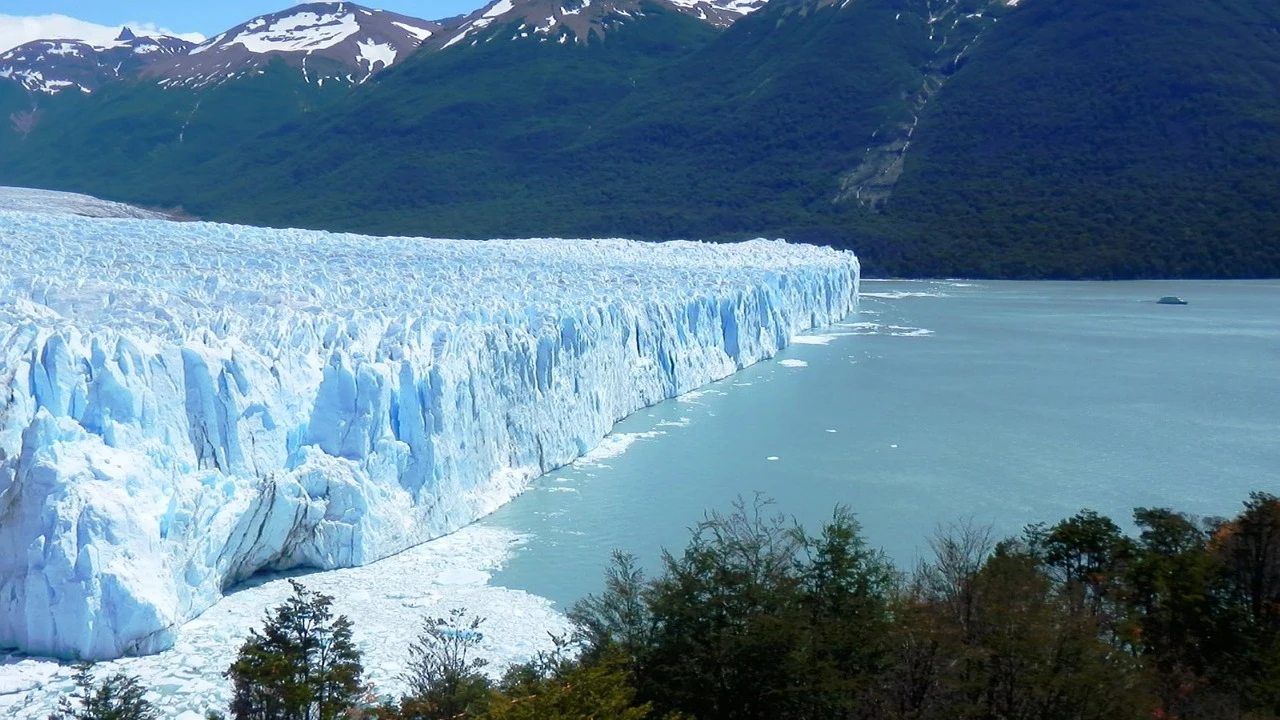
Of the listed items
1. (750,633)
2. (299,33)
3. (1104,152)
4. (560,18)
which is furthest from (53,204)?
(299,33)

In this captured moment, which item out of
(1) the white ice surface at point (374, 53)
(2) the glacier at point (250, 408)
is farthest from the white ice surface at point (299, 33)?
(2) the glacier at point (250, 408)

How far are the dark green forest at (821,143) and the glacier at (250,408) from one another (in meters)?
25.6

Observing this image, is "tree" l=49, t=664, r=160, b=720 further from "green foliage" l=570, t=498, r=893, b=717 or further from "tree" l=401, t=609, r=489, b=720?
"green foliage" l=570, t=498, r=893, b=717

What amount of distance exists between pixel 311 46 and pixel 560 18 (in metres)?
23.1

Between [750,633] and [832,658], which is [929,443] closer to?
[832,658]

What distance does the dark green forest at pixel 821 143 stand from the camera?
35219 millimetres

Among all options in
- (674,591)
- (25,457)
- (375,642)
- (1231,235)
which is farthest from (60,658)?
(1231,235)

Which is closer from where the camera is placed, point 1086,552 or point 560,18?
point 1086,552

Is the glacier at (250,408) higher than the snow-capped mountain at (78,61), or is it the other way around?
the snow-capped mountain at (78,61)

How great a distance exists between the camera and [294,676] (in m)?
4.18

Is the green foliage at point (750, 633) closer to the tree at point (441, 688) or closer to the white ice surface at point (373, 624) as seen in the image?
the tree at point (441, 688)

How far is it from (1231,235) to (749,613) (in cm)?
3367

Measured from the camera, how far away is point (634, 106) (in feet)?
170

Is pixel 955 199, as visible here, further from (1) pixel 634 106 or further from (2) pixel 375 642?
(2) pixel 375 642
